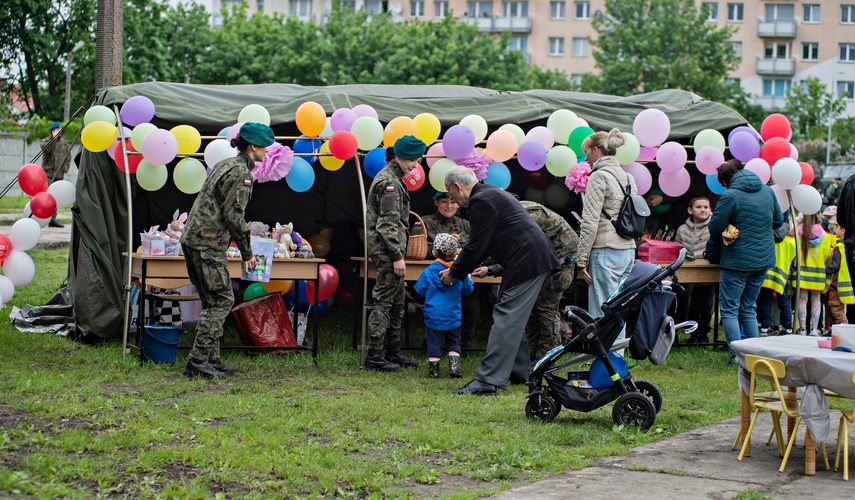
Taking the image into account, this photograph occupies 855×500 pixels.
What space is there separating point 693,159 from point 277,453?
6841 millimetres

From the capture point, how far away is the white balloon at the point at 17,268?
30.2 feet

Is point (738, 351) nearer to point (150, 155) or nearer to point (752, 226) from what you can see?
point (752, 226)

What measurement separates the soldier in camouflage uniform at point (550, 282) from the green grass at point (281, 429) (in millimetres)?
771

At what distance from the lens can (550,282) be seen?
8516 millimetres

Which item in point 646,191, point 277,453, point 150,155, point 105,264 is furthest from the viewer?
point 646,191

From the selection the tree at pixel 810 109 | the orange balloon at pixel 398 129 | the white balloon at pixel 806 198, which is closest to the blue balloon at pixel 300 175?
the orange balloon at pixel 398 129

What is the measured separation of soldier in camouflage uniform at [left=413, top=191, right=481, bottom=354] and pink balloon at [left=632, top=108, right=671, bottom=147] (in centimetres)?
196

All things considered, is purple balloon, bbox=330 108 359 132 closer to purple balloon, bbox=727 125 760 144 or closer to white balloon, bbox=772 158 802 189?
purple balloon, bbox=727 125 760 144

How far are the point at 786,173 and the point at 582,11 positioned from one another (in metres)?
53.5

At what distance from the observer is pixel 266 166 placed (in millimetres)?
9047

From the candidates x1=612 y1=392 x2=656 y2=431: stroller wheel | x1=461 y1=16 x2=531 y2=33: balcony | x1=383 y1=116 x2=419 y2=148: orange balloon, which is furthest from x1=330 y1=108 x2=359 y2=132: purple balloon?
x1=461 y1=16 x2=531 y2=33: balcony

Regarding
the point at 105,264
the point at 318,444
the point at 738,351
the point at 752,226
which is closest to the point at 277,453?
the point at 318,444

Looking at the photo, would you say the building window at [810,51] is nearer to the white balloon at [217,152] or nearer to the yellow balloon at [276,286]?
the yellow balloon at [276,286]

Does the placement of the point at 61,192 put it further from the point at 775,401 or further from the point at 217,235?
the point at 775,401
